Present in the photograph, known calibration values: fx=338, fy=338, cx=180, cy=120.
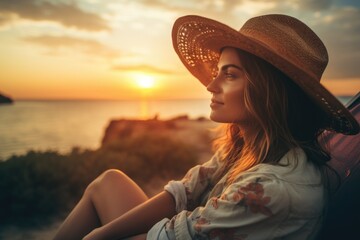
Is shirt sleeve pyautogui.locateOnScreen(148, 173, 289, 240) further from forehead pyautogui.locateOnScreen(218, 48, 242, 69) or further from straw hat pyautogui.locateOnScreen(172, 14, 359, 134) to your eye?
forehead pyautogui.locateOnScreen(218, 48, 242, 69)

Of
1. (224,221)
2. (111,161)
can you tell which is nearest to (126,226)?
(224,221)

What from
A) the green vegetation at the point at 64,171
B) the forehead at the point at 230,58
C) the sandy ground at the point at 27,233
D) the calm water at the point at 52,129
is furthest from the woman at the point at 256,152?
the green vegetation at the point at 64,171

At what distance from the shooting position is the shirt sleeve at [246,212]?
4.33ft

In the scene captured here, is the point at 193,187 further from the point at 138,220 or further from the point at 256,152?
the point at 256,152

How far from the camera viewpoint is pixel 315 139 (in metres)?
1.77

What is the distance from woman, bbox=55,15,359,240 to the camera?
137cm

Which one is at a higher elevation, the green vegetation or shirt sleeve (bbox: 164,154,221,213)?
shirt sleeve (bbox: 164,154,221,213)

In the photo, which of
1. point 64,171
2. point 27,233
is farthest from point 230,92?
point 64,171

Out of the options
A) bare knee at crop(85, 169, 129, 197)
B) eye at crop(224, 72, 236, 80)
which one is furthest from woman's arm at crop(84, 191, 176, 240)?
eye at crop(224, 72, 236, 80)

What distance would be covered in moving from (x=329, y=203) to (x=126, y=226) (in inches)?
42.3

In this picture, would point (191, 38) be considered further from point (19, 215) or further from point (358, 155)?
point (19, 215)

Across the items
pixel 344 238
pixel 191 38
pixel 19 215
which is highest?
pixel 191 38

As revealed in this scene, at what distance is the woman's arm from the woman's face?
0.63 metres

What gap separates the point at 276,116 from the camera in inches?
66.4
